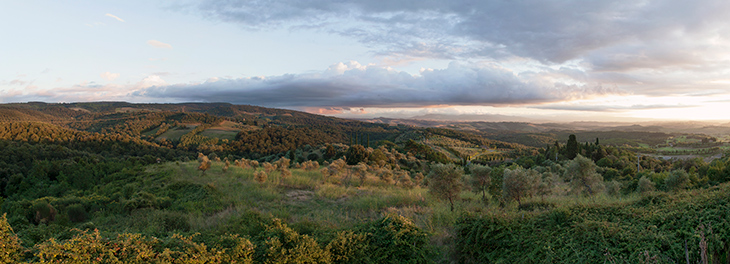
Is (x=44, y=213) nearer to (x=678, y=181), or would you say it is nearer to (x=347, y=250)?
(x=347, y=250)

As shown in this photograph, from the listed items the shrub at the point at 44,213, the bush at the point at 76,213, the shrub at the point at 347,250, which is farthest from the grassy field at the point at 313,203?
the shrub at the point at 44,213

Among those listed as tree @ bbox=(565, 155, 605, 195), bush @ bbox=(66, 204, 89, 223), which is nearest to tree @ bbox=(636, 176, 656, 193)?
tree @ bbox=(565, 155, 605, 195)

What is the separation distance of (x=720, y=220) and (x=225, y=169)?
91.9 ft

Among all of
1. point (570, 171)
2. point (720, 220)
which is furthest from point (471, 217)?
point (570, 171)

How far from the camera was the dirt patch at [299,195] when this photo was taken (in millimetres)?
15842

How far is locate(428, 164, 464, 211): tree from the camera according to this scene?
1102 centimetres

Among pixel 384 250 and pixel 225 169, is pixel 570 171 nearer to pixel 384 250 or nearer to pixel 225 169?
pixel 384 250

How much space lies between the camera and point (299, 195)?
16.7 meters

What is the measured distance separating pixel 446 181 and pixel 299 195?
929cm

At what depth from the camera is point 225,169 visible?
25.4 m

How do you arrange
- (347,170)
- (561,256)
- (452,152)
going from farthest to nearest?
(452,152) < (347,170) < (561,256)

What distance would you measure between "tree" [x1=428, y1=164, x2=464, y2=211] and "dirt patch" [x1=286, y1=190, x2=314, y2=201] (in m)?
7.76

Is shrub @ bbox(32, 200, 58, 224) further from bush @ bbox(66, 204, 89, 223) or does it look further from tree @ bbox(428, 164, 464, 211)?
tree @ bbox(428, 164, 464, 211)

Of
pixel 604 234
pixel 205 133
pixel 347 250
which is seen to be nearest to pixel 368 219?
pixel 347 250
